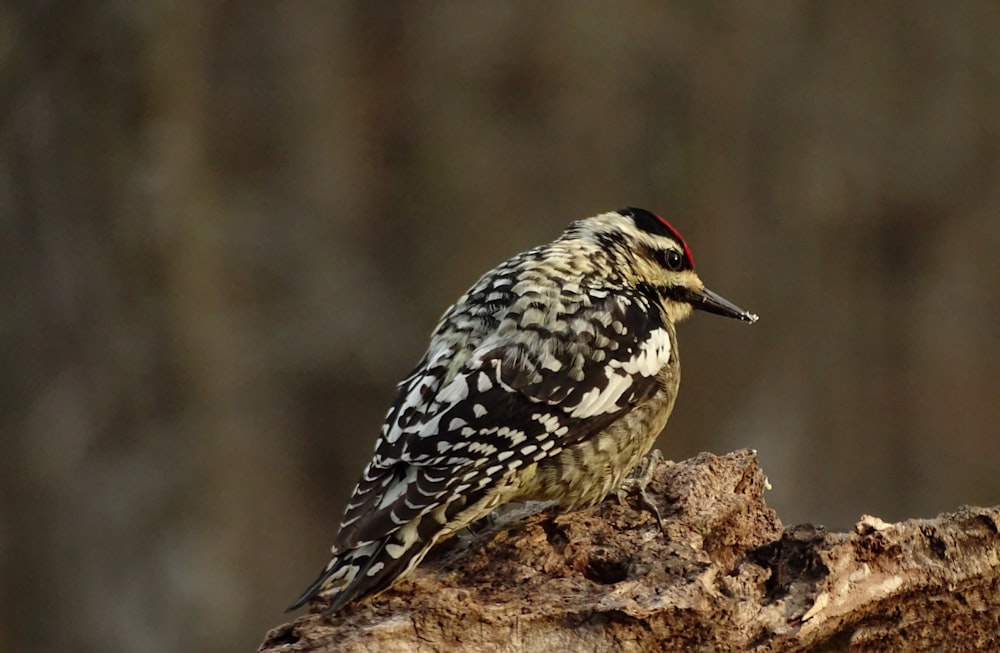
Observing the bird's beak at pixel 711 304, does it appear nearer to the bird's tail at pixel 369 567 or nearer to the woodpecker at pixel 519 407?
the woodpecker at pixel 519 407

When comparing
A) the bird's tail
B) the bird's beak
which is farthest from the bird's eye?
the bird's tail

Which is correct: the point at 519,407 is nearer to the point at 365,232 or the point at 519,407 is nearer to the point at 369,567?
the point at 369,567

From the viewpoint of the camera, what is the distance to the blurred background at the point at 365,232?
555 centimetres

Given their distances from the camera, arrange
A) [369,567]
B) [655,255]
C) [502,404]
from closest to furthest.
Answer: [369,567]
[502,404]
[655,255]

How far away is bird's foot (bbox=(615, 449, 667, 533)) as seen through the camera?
264 cm

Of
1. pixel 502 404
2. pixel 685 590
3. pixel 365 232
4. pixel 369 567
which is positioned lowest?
pixel 369 567

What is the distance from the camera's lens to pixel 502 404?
97.0 inches

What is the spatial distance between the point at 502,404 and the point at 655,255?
87cm

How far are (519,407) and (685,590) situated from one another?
0.52 meters

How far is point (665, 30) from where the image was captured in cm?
596

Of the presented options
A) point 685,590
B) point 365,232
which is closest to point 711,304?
point 685,590

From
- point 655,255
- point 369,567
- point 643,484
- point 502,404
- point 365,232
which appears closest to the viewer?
point 369,567

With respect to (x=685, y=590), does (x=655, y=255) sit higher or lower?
higher

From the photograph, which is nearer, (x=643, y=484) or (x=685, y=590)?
(x=685, y=590)
